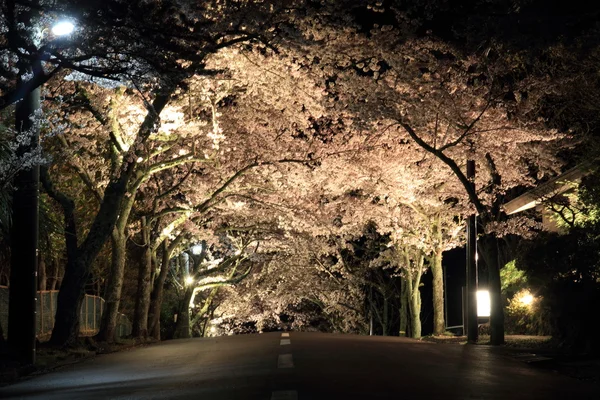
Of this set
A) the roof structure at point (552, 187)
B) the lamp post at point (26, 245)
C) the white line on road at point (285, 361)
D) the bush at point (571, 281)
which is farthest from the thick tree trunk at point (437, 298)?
the lamp post at point (26, 245)

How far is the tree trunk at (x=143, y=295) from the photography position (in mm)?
27672

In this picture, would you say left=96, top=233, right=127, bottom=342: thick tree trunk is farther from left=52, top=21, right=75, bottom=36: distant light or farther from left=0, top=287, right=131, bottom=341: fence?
left=52, top=21, right=75, bottom=36: distant light

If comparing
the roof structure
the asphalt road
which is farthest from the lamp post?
the roof structure

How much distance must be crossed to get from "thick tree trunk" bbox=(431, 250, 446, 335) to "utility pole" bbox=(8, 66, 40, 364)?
17971mm

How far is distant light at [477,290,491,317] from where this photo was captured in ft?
79.8

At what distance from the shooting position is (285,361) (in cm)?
1282

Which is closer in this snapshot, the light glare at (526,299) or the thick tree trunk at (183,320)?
the light glare at (526,299)

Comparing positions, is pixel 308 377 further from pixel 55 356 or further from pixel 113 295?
pixel 113 295

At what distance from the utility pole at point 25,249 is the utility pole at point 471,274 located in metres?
12.0

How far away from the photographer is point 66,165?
28328 mm

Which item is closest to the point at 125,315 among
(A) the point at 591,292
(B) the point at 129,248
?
(B) the point at 129,248

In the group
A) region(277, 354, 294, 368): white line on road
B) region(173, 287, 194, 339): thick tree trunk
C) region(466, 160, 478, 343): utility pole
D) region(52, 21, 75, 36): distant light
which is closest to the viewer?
region(277, 354, 294, 368): white line on road

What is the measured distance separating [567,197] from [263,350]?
1484cm

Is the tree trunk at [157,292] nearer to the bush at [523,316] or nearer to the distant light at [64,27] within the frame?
the bush at [523,316]
